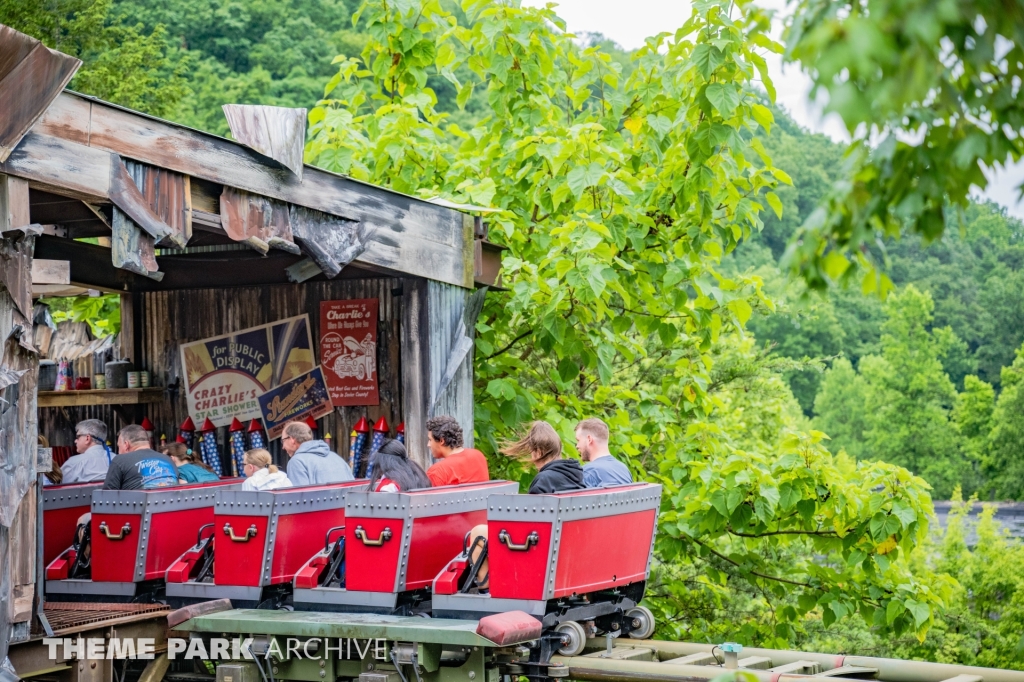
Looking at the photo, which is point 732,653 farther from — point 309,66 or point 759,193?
point 309,66

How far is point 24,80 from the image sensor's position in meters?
5.67

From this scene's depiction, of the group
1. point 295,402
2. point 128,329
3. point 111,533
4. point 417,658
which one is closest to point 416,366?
point 295,402

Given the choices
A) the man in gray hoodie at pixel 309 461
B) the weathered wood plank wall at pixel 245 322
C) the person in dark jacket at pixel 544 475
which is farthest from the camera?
the weathered wood plank wall at pixel 245 322

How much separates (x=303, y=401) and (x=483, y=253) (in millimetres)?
2223

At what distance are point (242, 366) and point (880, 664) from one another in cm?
618

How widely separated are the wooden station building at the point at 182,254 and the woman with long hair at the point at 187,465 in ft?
2.05

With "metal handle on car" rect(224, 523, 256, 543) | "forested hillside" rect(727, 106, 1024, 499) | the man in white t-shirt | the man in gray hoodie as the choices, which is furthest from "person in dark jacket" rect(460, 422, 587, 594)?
"forested hillside" rect(727, 106, 1024, 499)

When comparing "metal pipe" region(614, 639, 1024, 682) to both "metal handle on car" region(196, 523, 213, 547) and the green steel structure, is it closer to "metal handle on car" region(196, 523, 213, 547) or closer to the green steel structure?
the green steel structure

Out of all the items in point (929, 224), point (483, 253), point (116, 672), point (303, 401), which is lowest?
point (116, 672)

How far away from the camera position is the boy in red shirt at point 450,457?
298 inches

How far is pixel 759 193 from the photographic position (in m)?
10.4

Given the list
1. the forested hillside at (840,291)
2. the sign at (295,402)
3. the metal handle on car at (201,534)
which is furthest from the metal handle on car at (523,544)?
the forested hillside at (840,291)

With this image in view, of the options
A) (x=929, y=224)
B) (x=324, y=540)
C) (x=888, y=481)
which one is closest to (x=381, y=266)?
(x=324, y=540)

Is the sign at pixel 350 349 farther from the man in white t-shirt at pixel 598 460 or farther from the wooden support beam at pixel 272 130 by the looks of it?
the man in white t-shirt at pixel 598 460
